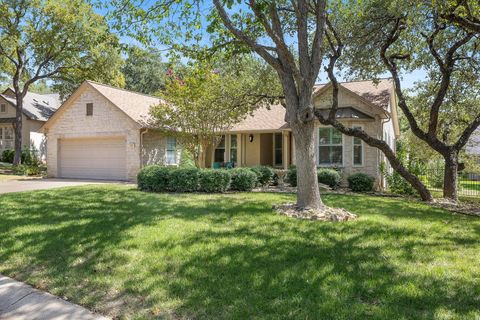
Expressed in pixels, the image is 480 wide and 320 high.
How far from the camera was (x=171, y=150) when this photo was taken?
2145 centimetres

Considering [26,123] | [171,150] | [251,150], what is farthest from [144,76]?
[251,150]

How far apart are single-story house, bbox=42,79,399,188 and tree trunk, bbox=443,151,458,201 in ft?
10.6

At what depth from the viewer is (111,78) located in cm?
2703

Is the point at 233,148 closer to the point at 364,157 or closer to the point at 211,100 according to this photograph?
the point at 211,100

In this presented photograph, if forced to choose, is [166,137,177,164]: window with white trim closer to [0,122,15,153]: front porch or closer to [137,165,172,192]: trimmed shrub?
[137,165,172,192]: trimmed shrub

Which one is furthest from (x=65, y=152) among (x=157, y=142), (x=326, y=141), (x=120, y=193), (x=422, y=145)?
(x=422, y=145)

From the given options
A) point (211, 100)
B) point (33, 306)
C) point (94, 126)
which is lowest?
point (33, 306)

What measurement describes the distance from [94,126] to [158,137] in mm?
3401

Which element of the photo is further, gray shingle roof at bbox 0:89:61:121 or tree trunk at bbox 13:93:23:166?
gray shingle roof at bbox 0:89:61:121

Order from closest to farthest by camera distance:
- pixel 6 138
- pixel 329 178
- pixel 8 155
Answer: pixel 329 178
pixel 8 155
pixel 6 138

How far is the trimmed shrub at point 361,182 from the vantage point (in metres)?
15.0

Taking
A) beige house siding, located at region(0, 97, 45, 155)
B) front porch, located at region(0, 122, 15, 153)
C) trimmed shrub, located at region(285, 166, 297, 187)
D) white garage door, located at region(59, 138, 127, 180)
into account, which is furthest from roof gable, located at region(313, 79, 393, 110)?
front porch, located at region(0, 122, 15, 153)

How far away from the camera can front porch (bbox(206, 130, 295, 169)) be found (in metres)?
20.9

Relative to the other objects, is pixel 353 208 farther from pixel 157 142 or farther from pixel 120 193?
pixel 157 142
